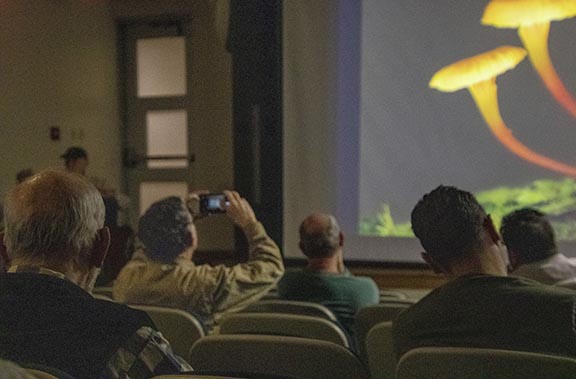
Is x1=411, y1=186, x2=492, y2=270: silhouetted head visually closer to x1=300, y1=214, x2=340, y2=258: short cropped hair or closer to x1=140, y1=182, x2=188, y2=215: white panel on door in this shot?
x1=300, y1=214, x2=340, y2=258: short cropped hair

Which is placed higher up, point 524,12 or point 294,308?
point 524,12

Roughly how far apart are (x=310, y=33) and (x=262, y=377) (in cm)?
454

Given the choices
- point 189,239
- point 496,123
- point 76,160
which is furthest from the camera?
point 76,160

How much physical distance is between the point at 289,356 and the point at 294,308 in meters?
0.85

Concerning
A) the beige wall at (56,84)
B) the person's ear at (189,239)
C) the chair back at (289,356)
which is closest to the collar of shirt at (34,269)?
the chair back at (289,356)

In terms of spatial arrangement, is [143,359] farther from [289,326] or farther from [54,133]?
[54,133]

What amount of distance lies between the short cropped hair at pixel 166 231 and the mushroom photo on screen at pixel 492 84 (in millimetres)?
3060

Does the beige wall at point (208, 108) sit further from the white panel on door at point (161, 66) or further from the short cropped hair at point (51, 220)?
the short cropped hair at point (51, 220)

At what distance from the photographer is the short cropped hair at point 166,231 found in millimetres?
2475

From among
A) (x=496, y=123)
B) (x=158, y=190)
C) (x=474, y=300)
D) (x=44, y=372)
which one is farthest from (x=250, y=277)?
(x=158, y=190)

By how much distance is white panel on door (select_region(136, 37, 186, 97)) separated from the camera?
25.0ft

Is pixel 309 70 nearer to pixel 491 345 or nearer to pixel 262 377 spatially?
→ pixel 491 345

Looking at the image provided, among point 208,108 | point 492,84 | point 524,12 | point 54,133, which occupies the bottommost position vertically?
point 54,133

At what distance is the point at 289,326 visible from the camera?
6.58ft
